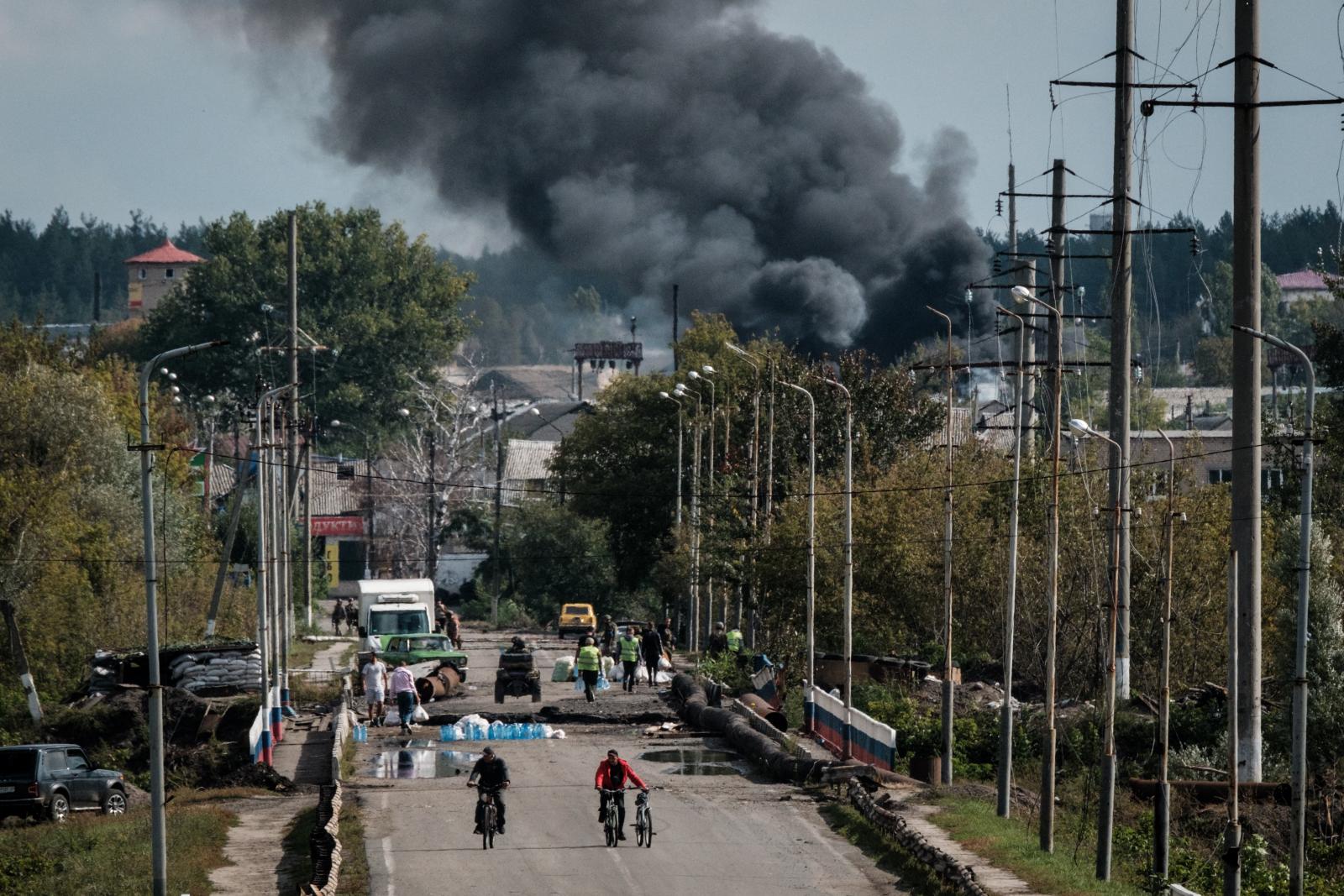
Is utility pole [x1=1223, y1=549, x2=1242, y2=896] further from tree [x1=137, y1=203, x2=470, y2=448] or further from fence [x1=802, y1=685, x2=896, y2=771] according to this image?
tree [x1=137, y1=203, x2=470, y2=448]

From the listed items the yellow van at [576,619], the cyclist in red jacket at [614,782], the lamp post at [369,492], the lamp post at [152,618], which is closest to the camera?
the lamp post at [152,618]

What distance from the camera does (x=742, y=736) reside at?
35.8 meters

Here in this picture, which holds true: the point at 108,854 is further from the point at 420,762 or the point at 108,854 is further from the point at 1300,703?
the point at 1300,703

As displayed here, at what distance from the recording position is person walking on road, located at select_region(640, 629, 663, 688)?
5016cm

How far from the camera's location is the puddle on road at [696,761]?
33438 millimetres

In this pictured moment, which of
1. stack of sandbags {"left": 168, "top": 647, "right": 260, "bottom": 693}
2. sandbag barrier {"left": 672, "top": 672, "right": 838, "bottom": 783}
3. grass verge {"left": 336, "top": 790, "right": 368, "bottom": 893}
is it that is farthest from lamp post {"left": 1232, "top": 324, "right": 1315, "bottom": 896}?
stack of sandbags {"left": 168, "top": 647, "right": 260, "bottom": 693}

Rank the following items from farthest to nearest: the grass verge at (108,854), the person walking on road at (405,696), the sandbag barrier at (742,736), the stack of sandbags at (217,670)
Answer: the stack of sandbags at (217,670)
the person walking on road at (405,696)
the sandbag barrier at (742,736)
the grass verge at (108,854)

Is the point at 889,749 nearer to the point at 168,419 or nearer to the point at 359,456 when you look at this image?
the point at 168,419

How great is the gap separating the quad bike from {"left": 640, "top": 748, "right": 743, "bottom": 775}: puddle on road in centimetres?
946

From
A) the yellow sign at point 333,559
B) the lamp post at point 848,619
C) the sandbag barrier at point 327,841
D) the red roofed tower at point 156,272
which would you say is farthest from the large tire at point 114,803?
the red roofed tower at point 156,272

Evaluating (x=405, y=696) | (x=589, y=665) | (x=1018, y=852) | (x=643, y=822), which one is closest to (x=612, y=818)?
(x=643, y=822)

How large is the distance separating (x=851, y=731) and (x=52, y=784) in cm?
1300

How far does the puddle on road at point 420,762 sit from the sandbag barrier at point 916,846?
24.5 feet

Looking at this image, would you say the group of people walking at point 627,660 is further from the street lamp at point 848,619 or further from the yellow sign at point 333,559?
the yellow sign at point 333,559
